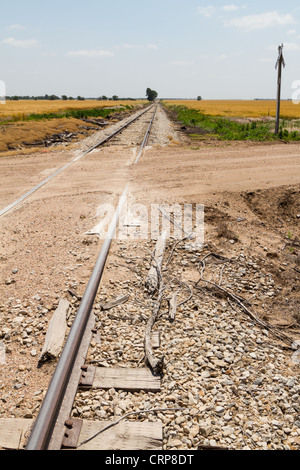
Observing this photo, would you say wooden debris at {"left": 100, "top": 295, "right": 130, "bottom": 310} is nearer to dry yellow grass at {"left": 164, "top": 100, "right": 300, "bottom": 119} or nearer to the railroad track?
the railroad track

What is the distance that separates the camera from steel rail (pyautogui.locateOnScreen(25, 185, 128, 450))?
8.78 ft

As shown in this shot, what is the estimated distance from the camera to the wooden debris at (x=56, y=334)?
3582 mm

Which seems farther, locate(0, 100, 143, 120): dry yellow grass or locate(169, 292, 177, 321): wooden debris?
locate(0, 100, 143, 120): dry yellow grass

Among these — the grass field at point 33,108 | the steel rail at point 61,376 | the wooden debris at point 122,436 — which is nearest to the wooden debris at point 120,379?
the steel rail at point 61,376

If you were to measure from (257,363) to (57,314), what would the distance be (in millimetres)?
2322

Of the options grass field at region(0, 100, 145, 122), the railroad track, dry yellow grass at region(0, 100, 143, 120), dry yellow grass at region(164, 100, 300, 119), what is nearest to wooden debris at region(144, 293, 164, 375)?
the railroad track

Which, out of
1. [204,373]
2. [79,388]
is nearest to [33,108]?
[79,388]

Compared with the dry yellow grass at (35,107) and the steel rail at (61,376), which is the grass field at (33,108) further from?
the steel rail at (61,376)

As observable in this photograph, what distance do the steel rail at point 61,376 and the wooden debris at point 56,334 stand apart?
0.35ft

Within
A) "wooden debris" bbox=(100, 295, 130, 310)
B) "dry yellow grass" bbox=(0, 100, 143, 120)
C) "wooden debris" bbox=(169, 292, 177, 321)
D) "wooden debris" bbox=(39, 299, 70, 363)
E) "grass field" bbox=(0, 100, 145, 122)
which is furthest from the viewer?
"dry yellow grass" bbox=(0, 100, 143, 120)

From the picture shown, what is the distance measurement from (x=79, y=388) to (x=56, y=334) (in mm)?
754

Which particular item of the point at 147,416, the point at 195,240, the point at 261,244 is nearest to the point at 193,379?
the point at 147,416

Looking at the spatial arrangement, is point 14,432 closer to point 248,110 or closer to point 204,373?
point 204,373
